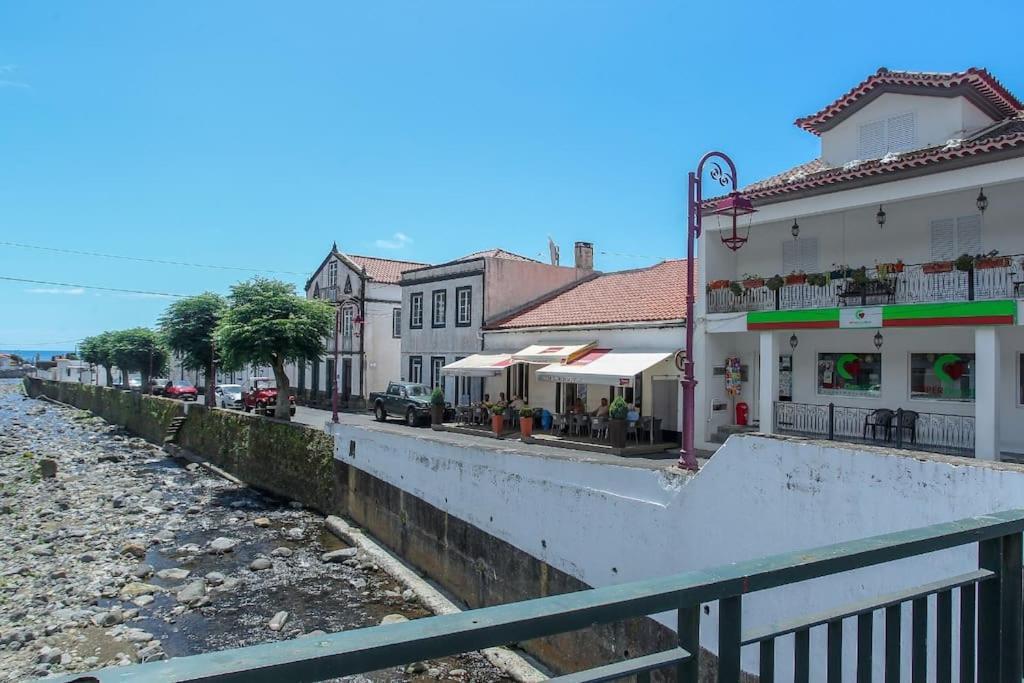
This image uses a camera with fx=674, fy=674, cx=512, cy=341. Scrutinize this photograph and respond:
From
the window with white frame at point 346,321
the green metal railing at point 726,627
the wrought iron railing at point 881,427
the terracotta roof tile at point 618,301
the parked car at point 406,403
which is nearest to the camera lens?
the green metal railing at point 726,627

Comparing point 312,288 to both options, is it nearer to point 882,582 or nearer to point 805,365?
point 805,365

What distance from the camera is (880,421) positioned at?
1474 centimetres

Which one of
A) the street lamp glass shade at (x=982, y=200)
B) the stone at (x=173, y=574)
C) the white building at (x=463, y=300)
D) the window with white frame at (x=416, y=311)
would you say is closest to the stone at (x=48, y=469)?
the white building at (x=463, y=300)

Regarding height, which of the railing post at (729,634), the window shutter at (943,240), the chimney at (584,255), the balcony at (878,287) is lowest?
the railing post at (729,634)

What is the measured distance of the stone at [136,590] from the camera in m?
16.6

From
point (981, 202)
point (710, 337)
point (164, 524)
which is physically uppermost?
point (981, 202)

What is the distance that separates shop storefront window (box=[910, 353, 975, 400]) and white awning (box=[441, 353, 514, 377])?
42.5 feet

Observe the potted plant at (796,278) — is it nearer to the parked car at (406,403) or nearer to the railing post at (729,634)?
the railing post at (729,634)

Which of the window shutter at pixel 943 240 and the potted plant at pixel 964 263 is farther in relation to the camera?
the window shutter at pixel 943 240

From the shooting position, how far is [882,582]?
8070mm

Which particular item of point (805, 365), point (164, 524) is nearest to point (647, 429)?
point (805, 365)

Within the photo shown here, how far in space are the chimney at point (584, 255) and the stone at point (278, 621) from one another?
70.6 feet

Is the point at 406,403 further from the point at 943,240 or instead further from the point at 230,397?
the point at 943,240

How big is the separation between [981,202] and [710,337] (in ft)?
21.8
